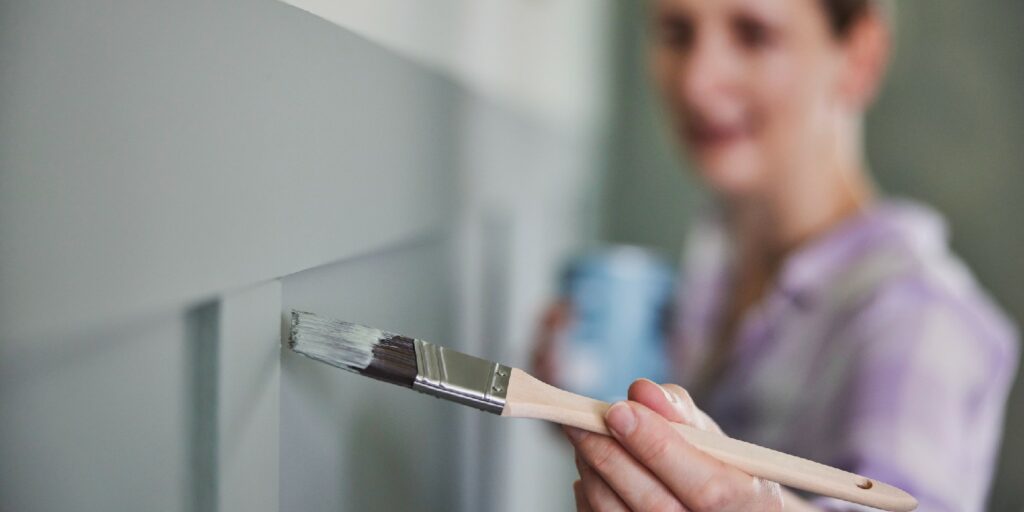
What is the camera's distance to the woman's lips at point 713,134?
2.99 feet

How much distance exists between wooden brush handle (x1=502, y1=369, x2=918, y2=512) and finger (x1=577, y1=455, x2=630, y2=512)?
45mm

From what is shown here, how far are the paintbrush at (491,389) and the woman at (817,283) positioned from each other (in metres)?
0.17

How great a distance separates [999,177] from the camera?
1.03 m

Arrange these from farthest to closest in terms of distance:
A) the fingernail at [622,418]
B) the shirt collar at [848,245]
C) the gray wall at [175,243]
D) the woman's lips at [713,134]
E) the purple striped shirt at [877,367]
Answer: the woman's lips at [713,134]
the shirt collar at [848,245]
the purple striped shirt at [877,367]
the fingernail at [622,418]
the gray wall at [175,243]

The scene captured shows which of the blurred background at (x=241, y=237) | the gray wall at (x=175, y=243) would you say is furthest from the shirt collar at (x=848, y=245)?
the gray wall at (x=175, y=243)

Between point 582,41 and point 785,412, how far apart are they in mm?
645

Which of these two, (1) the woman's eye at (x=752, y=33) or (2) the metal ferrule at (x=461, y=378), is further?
(1) the woman's eye at (x=752, y=33)

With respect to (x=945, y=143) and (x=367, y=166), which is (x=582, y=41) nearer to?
(x=945, y=143)

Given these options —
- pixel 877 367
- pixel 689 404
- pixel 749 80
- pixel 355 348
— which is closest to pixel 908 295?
pixel 877 367

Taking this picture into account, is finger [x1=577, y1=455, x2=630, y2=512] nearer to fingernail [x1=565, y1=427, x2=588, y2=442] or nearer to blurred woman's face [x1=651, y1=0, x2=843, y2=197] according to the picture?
fingernail [x1=565, y1=427, x2=588, y2=442]

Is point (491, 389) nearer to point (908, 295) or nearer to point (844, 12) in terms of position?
point (908, 295)

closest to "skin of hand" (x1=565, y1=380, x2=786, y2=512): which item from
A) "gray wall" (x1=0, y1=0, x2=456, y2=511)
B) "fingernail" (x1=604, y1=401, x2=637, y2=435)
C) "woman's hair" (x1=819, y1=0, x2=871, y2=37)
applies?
"fingernail" (x1=604, y1=401, x2=637, y2=435)

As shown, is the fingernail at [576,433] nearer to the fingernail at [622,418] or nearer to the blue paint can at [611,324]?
the fingernail at [622,418]

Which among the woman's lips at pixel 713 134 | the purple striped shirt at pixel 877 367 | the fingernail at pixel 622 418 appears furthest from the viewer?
the woman's lips at pixel 713 134
